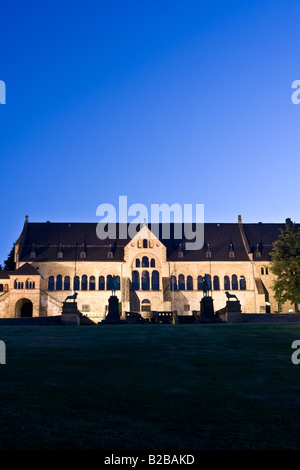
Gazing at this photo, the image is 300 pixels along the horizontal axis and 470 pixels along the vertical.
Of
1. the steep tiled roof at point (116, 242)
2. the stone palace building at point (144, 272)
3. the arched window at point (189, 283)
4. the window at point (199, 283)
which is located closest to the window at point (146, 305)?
the stone palace building at point (144, 272)

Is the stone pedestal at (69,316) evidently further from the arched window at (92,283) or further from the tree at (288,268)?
the tree at (288,268)

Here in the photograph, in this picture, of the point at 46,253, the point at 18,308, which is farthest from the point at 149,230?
the point at 18,308

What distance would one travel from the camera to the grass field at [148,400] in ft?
21.5

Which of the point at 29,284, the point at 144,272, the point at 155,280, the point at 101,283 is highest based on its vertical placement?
the point at 144,272

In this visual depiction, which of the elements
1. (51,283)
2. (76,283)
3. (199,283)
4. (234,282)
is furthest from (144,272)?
(51,283)

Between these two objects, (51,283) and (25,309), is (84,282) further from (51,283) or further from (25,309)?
(25,309)

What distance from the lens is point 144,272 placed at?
66562 mm

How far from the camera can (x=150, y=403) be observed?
27.1ft

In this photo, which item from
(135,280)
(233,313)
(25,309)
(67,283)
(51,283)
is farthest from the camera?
(135,280)

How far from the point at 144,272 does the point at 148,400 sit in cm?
5819

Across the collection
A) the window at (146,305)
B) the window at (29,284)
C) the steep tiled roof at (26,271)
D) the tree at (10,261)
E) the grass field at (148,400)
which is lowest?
the grass field at (148,400)

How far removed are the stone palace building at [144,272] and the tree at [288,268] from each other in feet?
31.1
